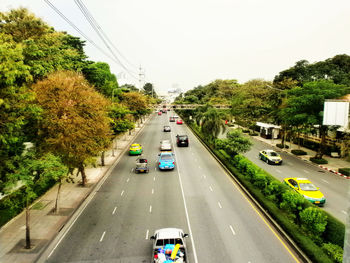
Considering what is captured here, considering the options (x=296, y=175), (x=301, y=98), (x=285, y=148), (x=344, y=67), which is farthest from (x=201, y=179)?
(x=344, y=67)

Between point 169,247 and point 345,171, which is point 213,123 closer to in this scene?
point 345,171

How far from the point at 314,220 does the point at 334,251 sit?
1976 millimetres

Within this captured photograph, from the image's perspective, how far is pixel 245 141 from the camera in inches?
1090

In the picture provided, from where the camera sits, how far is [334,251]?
38.5 feet

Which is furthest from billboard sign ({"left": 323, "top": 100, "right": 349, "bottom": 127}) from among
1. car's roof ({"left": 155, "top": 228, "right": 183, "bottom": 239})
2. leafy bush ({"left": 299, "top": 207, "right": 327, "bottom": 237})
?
car's roof ({"left": 155, "top": 228, "right": 183, "bottom": 239})

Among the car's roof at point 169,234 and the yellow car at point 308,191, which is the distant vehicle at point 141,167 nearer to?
the yellow car at point 308,191

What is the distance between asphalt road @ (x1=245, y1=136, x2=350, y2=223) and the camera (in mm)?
18922

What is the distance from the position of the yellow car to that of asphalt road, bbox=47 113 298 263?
4028 millimetres

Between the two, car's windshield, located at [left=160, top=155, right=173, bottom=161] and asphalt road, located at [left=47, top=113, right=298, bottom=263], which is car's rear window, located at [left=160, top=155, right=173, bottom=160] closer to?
car's windshield, located at [left=160, top=155, right=173, bottom=161]

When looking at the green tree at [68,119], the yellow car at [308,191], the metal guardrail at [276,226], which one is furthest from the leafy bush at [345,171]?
the green tree at [68,119]

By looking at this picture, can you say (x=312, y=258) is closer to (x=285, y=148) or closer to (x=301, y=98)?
(x=301, y=98)

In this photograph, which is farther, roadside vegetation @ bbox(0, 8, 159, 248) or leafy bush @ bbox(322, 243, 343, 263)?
leafy bush @ bbox(322, 243, 343, 263)

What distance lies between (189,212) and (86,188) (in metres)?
9.86

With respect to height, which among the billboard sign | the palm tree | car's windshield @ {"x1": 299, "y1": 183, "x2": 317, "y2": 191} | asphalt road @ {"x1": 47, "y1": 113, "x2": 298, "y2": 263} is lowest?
asphalt road @ {"x1": 47, "y1": 113, "x2": 298, "y2": 263}
